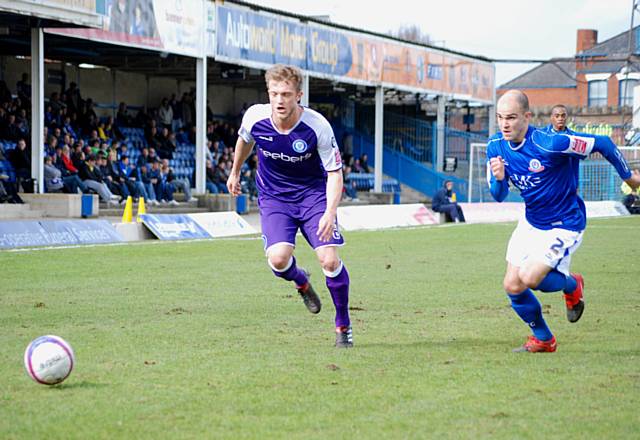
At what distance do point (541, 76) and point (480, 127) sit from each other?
2805cm

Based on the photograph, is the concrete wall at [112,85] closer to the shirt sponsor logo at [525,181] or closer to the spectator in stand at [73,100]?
the spectator in stand at [73,100]

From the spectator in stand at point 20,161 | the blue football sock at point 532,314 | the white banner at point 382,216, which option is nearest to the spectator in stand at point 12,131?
the spectator in stand at point 20,161

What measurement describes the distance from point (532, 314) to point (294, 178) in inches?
86.8

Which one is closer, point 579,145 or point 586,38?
point 579,145

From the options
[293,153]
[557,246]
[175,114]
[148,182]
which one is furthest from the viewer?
[175,114]

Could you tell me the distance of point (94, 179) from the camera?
89.2 feet

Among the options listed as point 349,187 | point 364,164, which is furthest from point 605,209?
point 364,164

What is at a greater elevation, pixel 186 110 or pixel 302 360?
pixel 186 110

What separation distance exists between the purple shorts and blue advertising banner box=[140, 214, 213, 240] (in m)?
13.2

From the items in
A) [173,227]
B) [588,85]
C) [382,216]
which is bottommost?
[382,216]

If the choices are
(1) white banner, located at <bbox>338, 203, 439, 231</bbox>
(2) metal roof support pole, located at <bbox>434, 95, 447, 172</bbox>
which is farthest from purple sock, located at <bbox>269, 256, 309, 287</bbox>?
(2) metal roof support pole, located at <bbox>434, 95, 447, 172</bbox>

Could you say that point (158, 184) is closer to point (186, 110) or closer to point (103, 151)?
point (103, 151)

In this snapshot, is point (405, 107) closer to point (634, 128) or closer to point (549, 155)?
point (634, 128)

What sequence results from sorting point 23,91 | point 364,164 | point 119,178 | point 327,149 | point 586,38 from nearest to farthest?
point 327,149 < point 119,178 < point 23,91 < point 364,164 < point 586,38
